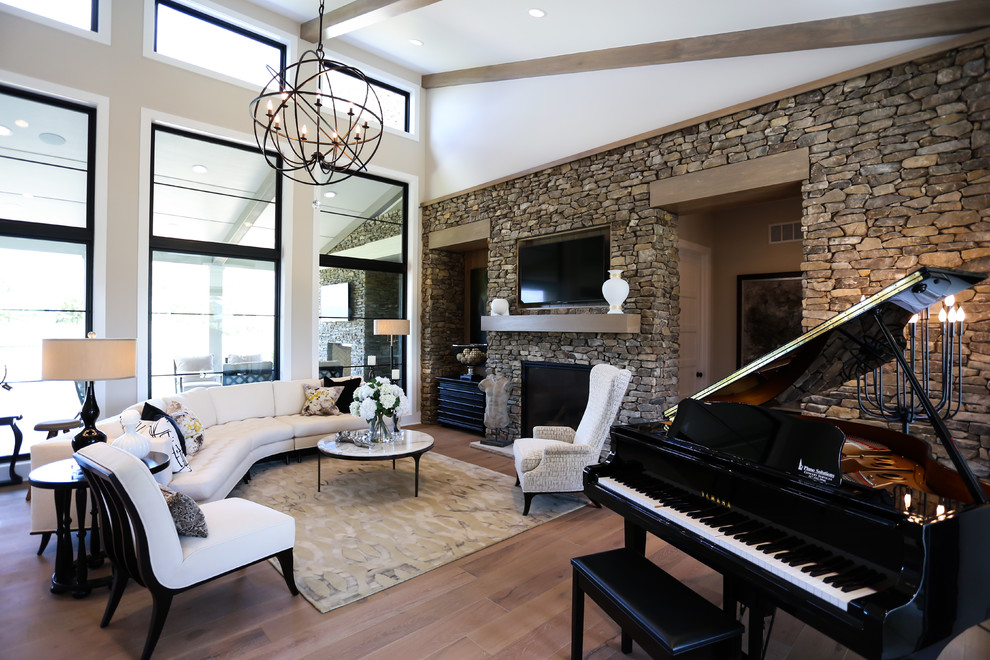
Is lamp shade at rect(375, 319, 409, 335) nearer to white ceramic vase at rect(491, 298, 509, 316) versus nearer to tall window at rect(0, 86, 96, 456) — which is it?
white ceramic vase at rect(491, 298, 509, 316)

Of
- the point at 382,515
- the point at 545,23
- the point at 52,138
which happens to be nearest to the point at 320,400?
the point at 382,515

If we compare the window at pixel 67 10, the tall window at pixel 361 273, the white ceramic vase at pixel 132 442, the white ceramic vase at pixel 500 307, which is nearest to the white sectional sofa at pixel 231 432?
the white ceramic vase at pixel 132 442

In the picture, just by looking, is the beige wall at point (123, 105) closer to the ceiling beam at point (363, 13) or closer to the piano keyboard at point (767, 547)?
the ceiling beam at point (363, 13)

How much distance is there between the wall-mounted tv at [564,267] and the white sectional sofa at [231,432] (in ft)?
8.32

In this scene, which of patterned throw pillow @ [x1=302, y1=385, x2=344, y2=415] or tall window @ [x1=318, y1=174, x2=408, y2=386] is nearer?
patterned throw pillow @ [x1=302, y1=385, x2=344, y2=415]

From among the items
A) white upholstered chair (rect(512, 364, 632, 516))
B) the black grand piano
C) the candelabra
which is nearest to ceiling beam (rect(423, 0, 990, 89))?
the candelabra

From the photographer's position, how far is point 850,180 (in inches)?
148

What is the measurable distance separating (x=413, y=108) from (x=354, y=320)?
3262mm

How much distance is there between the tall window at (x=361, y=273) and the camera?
22.5 ft

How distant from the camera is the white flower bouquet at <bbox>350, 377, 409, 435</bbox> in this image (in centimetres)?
439

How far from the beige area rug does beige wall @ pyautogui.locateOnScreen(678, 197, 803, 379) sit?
3.26 m

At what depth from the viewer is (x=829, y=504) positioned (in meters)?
1.53

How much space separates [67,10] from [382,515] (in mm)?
5661

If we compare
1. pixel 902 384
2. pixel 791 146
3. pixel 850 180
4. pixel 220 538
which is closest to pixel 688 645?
pixel 220 538
